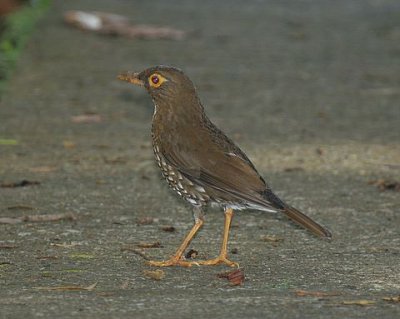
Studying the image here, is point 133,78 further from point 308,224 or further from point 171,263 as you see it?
point 308,224

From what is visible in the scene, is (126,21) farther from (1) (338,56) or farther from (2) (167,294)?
(2) (167,294)

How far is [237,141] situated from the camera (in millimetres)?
8609

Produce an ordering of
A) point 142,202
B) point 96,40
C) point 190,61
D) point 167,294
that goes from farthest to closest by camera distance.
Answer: point 96,40 → point 190,61 → point 142,202 → point 167,294

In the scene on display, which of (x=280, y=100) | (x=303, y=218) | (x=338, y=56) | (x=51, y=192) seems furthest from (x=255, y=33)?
(x=303, y=218)

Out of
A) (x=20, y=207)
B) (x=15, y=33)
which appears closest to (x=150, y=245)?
(x=20, y=207)

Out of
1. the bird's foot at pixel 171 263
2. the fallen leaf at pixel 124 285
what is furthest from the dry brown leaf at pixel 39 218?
the fallen leaf at pixel 124 285

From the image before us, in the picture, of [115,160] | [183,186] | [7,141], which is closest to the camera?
[183,186]

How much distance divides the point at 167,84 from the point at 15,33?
6.31m

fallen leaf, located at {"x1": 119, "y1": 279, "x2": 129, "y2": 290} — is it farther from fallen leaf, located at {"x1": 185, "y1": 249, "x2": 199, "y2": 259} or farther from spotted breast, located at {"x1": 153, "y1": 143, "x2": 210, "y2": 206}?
spotted breast, located at {"x1": 153, "y1": 143, "x2": 210, "y2": 206}

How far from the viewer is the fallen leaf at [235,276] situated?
5336 mm

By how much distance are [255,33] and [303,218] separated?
7.64 metres

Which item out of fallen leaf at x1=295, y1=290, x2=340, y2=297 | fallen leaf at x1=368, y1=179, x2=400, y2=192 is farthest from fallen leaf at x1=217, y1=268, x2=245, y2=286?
fallen leaf at x1=368, y1=179, x2=400, y2=192

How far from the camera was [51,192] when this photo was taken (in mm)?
7246

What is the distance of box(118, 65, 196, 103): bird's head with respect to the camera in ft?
20.4
